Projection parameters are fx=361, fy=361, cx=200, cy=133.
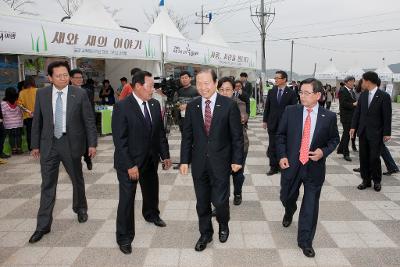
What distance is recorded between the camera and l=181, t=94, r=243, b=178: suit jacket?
325cm

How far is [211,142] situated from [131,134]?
2.54 feet

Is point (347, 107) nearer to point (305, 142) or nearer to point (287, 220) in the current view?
point (287, 220)

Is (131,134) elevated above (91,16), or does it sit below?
below

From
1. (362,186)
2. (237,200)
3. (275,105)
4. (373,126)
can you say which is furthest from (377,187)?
(237,200)

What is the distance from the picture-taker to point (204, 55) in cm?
1405

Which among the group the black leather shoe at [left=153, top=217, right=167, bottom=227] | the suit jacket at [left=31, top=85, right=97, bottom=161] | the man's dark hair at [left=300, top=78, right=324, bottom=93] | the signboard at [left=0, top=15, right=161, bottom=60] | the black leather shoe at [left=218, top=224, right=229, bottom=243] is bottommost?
the black leather shoe at [left=153, top=217, right=167, bottom=227]

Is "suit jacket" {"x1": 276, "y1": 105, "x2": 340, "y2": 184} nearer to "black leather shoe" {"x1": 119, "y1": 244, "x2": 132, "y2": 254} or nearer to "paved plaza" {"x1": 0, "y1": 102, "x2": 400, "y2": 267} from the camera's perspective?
"paved plaza" {"x1": 0, "y1": 102, "x2": 400, "y2": 267}

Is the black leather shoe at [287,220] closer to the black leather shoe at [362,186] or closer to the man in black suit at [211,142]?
the man in black suit at [211,142]

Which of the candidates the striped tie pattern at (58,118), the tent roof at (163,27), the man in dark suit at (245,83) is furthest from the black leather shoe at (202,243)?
the tent roof at (163,27)

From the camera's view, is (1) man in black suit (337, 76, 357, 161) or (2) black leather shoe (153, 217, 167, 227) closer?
(2) black leather shoe (153, 217, 167, 227)

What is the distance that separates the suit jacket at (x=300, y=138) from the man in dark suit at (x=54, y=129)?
215 cm

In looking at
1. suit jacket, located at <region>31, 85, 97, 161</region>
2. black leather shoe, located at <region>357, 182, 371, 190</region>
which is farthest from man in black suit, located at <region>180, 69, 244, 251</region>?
black leather shoe, located at <region>357, 182, 371, 190</region>

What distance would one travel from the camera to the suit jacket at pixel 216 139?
325 cm

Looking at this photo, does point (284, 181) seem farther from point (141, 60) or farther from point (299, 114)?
point (141, 60)
